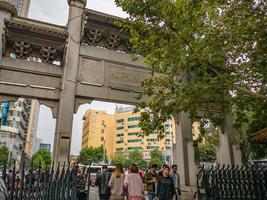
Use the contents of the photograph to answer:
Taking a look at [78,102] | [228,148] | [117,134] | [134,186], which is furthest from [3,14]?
[117,134]

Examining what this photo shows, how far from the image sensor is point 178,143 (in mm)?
10391

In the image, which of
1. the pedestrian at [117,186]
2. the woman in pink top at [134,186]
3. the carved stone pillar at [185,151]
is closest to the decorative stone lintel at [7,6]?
the pedestrian at [117,186]

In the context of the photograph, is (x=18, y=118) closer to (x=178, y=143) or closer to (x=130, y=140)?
(x=130, y=140)

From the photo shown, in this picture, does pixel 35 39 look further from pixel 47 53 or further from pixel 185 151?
pixel 185 151

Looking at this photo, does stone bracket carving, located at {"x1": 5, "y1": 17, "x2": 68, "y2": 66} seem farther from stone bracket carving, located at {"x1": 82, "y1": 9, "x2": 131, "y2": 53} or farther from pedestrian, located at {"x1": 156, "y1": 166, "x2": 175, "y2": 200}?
pedestrian, located at {"x1": 156, "y1": 166, "x2": 175, "y2": 200}

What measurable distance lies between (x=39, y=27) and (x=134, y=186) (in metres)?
6.56

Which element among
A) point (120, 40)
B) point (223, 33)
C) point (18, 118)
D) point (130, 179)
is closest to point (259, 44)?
point (223, 33)

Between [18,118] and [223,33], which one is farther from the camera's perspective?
[18,118]

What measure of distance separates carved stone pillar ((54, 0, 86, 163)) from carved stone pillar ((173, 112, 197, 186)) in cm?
444

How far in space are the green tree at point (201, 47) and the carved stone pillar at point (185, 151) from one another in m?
2.67

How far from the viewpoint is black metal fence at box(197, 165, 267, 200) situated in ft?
23.6

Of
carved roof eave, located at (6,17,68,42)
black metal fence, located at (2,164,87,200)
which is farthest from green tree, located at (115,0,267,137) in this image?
black metal fence, located at (2,164,87,200)

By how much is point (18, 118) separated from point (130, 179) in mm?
56149

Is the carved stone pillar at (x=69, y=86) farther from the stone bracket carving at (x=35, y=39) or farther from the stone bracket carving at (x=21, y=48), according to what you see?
the stone bracket carving at (x=21, y=48)
